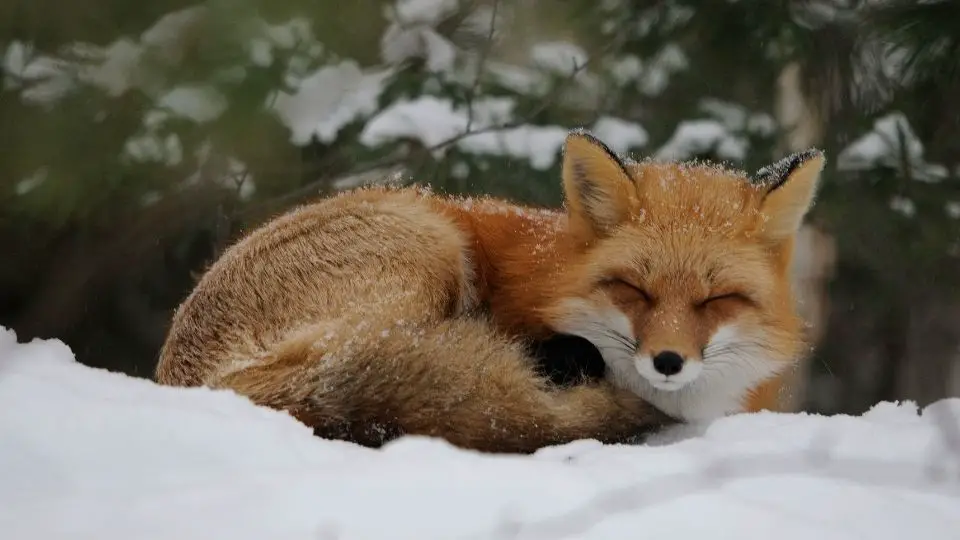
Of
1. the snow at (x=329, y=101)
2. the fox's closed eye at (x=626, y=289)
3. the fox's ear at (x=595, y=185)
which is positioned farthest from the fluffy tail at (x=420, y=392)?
the snow at (x=329, y=101)

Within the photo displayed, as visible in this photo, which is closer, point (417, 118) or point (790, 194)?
point (790, 194)

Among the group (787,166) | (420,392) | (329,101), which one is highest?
(787,166)

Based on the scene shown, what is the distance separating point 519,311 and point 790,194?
0.84 meters

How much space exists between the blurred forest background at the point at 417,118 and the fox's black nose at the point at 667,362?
2.31m

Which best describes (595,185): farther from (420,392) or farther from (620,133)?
(620,133)

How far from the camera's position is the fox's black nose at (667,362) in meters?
1.99

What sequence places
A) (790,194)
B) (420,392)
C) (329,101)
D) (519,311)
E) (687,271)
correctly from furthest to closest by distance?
(329,101) → (519,311) → (790,194) → (687,271) → (420,392)

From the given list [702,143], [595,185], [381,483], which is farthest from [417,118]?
[381,483]

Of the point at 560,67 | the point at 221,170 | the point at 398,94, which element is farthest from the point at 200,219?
the point at 560,67

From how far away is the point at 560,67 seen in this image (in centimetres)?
443

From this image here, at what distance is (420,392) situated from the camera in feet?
6.30

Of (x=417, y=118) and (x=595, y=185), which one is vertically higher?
(x=595, y=185)

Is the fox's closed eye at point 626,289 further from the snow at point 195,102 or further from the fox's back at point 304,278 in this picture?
the snow at point 195,102

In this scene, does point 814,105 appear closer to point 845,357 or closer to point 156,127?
point 845,357
